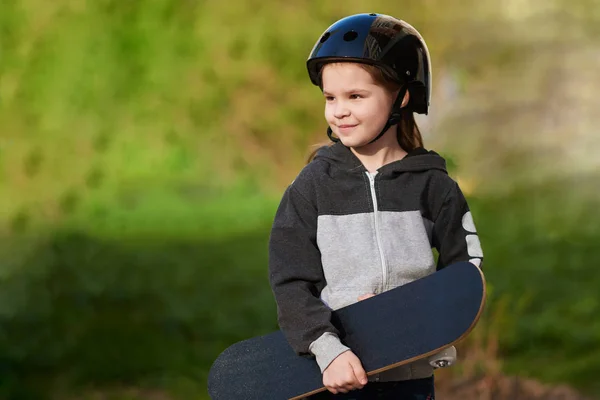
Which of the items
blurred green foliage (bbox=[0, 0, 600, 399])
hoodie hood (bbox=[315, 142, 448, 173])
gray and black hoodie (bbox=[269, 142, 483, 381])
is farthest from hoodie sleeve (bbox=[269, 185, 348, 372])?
blurred green foliage (bbox=[0, 0, 600, 399])

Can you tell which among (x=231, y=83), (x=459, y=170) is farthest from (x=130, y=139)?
(x=459, y=170)

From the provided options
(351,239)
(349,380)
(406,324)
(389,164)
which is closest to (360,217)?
(351,239)

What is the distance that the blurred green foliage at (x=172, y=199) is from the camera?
16.8ft

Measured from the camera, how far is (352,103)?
2404 millimetres

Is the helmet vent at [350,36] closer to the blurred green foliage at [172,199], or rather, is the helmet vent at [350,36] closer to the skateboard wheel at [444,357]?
the skateboard wheel at [444,357]

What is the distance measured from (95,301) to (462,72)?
230cm

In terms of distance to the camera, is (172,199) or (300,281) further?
(172,199)

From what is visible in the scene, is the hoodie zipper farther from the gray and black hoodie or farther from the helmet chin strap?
the helmet chin strap

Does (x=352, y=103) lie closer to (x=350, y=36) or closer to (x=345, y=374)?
(x=350, y=36)

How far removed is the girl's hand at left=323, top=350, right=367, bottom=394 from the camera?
2.28 meters

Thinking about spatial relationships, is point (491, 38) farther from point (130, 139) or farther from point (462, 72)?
point (130, 139)

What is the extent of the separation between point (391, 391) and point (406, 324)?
0.17 meters

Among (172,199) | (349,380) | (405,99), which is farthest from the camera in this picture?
(172,199)

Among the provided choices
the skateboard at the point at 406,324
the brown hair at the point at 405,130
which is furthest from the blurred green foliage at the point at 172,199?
the skateboard at the point at 406,324
